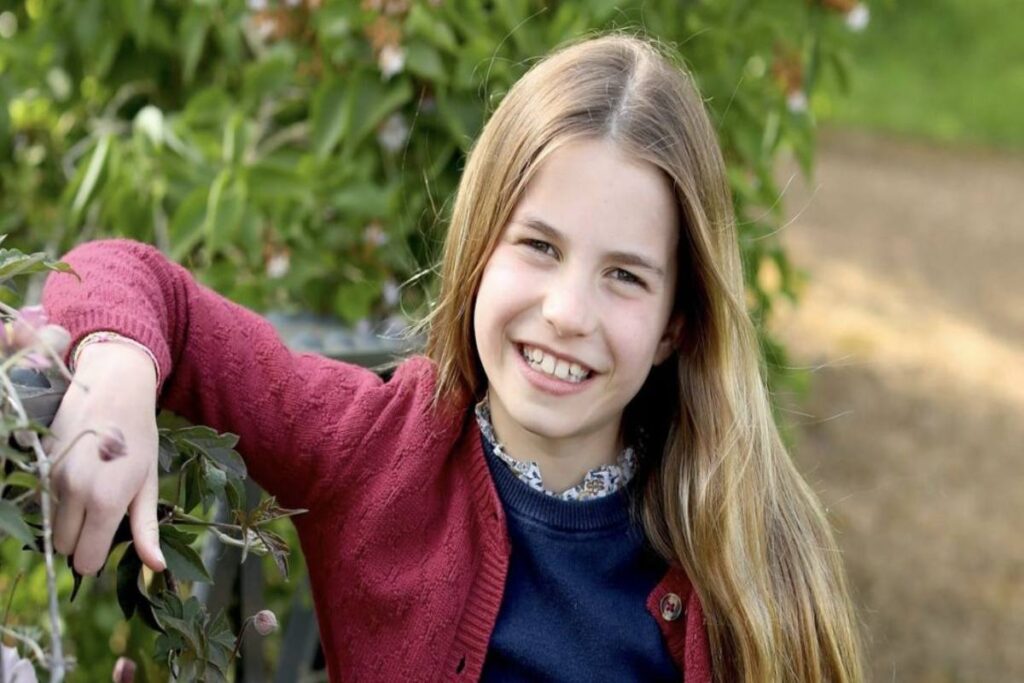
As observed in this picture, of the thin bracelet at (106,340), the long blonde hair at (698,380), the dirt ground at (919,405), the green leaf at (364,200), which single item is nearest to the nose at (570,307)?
the long blonde hair at (698,380)

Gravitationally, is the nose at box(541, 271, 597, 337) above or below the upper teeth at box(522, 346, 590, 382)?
above

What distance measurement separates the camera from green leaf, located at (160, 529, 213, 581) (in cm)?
115

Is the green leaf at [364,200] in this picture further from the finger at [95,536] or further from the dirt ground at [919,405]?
the finger at [95,536]

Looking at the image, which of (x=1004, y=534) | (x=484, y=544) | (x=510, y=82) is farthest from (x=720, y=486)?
(x=1004, y=534)

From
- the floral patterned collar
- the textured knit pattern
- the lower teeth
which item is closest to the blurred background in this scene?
the textured knit pattern

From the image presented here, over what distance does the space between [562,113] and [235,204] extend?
89 cm

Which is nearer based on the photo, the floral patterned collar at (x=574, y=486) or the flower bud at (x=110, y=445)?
the flower bud at (x=110, y=445)

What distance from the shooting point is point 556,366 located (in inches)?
60.0

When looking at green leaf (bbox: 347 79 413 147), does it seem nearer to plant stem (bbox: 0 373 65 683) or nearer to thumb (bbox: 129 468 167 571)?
thumb (bbox: 129 468 167 571)

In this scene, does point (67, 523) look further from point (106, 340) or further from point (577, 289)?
point (577, 289)

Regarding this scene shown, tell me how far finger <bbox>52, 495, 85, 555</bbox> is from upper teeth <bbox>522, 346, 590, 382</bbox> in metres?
0.58

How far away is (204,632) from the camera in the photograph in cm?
116

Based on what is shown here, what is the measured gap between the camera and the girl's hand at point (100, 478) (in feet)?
3.48

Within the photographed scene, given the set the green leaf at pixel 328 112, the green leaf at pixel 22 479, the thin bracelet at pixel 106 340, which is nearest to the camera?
the green leaf at pixel 22 479
